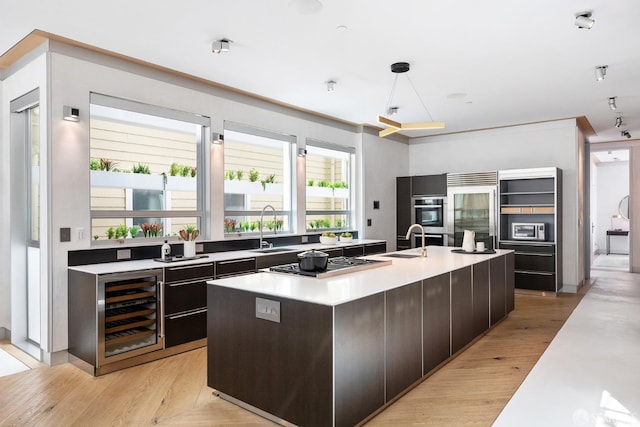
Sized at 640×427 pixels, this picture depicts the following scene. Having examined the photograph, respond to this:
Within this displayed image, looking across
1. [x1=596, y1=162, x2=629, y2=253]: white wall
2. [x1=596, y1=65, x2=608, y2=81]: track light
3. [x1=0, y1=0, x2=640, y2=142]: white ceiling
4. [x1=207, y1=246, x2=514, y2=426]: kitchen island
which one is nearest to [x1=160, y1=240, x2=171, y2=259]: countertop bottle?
[x1=207, y1=246, x2=514, y2=426]: kitchen island

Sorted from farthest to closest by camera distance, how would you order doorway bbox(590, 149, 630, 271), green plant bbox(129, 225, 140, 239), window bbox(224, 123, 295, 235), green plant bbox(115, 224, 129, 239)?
doorway bbox(590, 149, 630, 271)
window bbox(224, 123, 295, 235)
green plant bbox(129, 225, 140, 239)
green plant bbox(115, 224, 129, 239)

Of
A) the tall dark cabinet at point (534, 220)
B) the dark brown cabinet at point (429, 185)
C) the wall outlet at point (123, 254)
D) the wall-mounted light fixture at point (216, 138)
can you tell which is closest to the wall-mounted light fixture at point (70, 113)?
the wall outlet at point (123, 254)

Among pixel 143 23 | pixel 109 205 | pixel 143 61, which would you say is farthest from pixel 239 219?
pixel 143 23

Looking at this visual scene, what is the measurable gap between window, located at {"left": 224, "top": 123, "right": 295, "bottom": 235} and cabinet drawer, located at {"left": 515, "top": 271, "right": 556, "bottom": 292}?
12.7ft

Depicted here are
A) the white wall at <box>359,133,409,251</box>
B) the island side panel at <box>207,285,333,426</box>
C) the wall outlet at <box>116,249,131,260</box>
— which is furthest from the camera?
the white wall at <box>359,133,409,251</box>

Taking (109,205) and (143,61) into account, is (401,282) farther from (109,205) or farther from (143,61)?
(143,61)

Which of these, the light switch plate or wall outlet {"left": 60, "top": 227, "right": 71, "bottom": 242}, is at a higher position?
wall outlet {"left": 60, "top": 227, "right": 71, "bottom": 242}

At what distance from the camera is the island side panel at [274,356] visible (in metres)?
2.41

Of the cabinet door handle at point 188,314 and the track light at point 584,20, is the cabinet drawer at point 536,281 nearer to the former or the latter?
the track light at point 584,20

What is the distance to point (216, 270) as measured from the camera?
4.38m

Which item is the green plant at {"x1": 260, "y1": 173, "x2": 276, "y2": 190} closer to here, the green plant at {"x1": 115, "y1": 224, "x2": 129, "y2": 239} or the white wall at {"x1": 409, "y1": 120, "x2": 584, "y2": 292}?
the green plant at {"x1": 115, "y1": 224, "x2": 129, "y2": 239}

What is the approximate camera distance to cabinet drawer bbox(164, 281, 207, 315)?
12.9 ft

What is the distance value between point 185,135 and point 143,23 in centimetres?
168

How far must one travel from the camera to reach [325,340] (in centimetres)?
238
